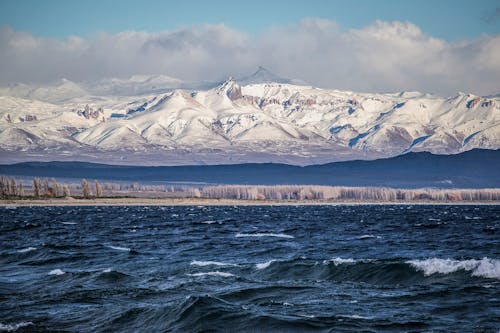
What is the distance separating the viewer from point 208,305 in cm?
3912

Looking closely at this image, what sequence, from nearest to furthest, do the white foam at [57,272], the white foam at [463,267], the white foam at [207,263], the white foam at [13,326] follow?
1. the white foam at [13,326]
2. the white foam at [463,267]
3. the white foam at [57,272]
4. the white foam at [207,263]

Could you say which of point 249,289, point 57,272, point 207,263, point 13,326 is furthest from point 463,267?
point 57,272

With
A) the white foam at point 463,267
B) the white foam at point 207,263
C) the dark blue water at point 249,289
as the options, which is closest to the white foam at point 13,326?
the dark blue water at point 249,289

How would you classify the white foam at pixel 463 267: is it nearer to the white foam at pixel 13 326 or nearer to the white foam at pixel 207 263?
the white foam at pixel 207 263

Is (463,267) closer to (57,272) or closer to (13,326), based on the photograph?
(13,326)

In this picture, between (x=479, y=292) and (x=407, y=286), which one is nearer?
(x=479, y=292)

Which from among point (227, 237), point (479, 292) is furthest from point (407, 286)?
point (227, 237)

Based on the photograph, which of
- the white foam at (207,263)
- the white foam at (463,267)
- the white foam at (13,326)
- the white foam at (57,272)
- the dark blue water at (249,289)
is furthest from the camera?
the white foam at (207,263)

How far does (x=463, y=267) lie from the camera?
48.9m

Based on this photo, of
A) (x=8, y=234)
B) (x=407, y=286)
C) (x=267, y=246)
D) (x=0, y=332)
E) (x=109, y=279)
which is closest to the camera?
(x=0, y=332)

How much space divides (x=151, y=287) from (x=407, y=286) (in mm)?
14285

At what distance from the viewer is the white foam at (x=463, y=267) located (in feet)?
154

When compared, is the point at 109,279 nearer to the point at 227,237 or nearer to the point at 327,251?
the point at 327,251

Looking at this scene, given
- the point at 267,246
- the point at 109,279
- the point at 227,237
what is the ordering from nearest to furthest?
1. the point at 109,279
2. the point at 267,246
3. the point at 227,237
